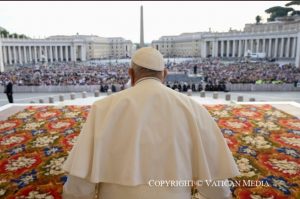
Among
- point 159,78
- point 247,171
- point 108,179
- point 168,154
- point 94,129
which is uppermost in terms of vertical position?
point 159,78

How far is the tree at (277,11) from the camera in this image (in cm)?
6284

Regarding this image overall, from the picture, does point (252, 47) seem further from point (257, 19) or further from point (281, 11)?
point (257, 19)

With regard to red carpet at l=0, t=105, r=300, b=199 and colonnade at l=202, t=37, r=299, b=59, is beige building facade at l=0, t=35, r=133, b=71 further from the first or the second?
colonnade at l=202, t=37, r=299, b=59

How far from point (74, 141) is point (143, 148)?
11.8 feet

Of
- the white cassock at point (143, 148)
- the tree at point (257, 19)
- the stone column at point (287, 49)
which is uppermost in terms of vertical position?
the tree at point (257, 19)

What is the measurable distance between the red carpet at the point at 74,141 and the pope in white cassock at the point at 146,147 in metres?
1.75

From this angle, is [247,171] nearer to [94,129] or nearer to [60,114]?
[94,129]

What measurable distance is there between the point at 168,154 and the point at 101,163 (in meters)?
0.35

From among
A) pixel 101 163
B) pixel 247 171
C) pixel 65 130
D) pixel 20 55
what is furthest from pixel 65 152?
pixel 20 55

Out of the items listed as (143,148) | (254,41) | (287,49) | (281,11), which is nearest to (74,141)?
(143,148)

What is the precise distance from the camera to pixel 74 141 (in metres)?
4.76

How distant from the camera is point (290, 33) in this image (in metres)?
51.9

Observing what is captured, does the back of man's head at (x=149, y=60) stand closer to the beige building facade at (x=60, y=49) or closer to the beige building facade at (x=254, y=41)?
the beige building facade at (x=60, y=49)

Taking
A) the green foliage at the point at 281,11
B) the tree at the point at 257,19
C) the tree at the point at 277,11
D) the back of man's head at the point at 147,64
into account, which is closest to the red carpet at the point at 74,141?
the back of man's head at the point at 147,64
